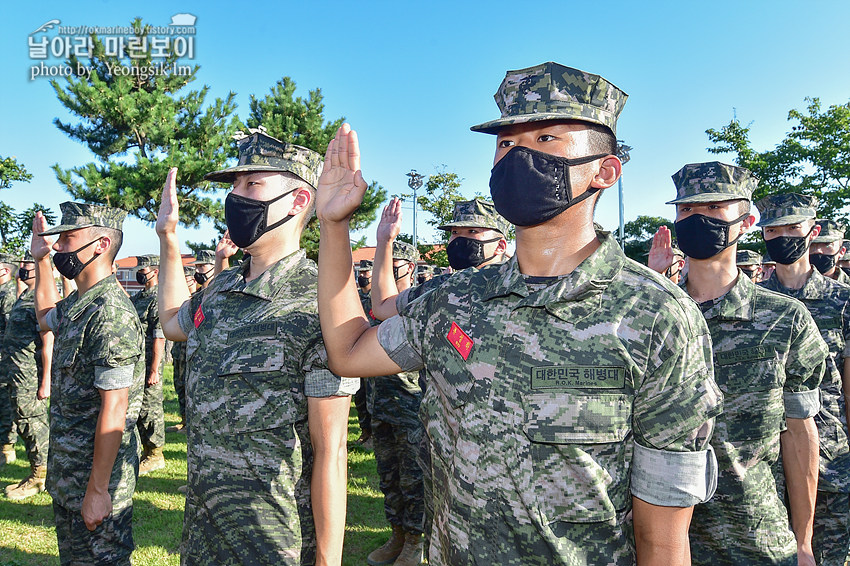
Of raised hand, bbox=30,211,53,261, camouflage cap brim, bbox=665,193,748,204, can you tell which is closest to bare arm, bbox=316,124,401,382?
camouflage cap brim, bbox=665,193,748,204

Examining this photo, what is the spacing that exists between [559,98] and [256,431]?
1.81 metres

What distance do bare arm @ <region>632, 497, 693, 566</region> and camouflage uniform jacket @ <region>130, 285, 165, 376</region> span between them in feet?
23.5

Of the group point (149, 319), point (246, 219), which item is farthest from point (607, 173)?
point (149, 319)

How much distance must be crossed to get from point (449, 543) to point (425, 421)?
402 mm

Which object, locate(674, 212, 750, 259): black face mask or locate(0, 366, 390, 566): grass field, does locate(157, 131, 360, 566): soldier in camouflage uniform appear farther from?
locate(0, 366, 390, 566): grass field

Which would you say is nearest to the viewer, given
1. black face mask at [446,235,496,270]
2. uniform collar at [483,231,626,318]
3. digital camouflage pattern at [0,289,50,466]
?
uniform collar at [483,231,626,318]

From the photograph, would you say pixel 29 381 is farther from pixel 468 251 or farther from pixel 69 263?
pixel 468 251

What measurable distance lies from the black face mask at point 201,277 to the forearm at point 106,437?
Answer: 6632 millimetres

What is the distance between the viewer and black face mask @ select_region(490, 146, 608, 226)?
1.84 m

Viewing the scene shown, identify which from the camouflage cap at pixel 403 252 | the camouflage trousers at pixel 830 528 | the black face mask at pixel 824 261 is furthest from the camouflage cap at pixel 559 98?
the camouflage cap at pixel 403 252

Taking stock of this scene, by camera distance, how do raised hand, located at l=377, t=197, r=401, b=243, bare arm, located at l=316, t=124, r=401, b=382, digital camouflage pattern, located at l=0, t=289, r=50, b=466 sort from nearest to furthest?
bare arm, located at l=316, t=124, r=401, b=382 → raised hand, located at l=377, t=197, r=401, b=243 → digital camouflage pattern, located at l=0, t=289, r=50, b=466

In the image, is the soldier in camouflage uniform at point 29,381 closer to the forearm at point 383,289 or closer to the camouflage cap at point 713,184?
the forearm at point 383,289

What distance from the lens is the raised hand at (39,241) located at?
4.66 meters

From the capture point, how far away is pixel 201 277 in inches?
403
